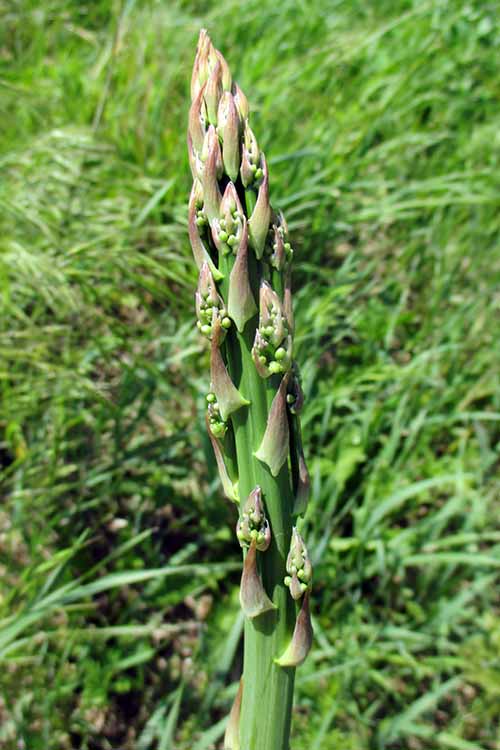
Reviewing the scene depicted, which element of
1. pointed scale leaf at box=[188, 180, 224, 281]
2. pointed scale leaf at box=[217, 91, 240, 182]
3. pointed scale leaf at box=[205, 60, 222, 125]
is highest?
pointed scale leaf at box=[205, 60, 222, 125]

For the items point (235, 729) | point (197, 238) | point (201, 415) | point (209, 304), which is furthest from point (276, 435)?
point (201, 415)

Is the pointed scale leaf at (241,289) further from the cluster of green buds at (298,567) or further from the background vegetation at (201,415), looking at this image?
the background vegetation at (201,415)

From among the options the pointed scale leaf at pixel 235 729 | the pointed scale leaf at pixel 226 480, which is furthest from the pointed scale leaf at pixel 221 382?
the pointed scale leaf at pixel 235 729

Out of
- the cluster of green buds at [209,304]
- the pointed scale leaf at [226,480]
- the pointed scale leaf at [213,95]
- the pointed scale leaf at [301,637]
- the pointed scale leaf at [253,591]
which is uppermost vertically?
the pointed scale leaf at [213,95]

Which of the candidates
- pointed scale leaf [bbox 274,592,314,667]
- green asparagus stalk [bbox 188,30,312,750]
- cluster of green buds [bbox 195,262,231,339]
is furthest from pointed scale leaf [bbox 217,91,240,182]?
pointed scale leaf [bbox 274,592,314,667]

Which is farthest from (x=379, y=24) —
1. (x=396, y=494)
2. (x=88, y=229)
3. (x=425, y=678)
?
(x=425, y=678)

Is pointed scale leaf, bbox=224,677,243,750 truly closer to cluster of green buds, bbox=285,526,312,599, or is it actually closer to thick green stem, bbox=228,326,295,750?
thick green stem, bbox=228,326,295,750

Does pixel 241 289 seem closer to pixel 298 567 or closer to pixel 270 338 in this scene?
pixel 270 338
